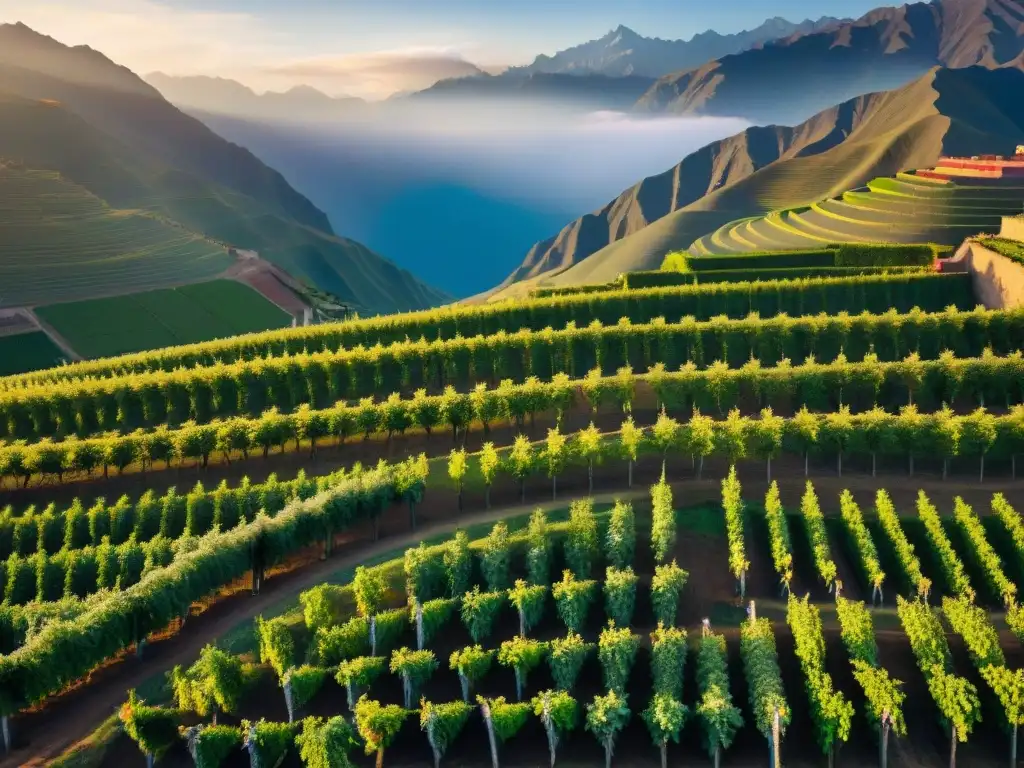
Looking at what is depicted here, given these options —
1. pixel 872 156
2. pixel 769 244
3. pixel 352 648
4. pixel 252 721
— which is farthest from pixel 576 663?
pixel 872 156

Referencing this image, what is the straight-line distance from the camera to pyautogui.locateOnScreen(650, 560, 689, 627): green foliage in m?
34.7

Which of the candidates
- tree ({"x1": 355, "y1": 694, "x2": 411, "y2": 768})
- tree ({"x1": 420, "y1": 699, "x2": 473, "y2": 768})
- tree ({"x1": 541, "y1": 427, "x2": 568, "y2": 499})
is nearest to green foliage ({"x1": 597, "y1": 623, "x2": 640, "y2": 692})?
tree ({"x1": 420, "y1": 699, "x2": 473, "y2": 768})

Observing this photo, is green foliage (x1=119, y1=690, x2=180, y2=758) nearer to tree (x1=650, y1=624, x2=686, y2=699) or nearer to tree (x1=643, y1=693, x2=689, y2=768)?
tree (x1=643, y1=693, x2=689, y2=768)

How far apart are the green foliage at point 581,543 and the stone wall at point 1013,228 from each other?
Result: 6178 cm

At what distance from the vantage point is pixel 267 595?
40250mm

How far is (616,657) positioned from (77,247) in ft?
406

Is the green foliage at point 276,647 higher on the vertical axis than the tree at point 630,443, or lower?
lower

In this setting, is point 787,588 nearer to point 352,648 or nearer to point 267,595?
point 352,648

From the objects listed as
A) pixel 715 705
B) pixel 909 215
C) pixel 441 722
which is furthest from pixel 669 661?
pixel 909 215

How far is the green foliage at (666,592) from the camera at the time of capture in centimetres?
3472

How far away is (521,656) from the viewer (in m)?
31.4

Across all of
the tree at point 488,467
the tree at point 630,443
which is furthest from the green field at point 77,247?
the tree at point 630,443

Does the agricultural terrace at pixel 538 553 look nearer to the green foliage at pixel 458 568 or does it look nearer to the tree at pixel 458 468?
the green foliage at pixel 458 568

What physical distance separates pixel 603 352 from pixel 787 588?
29658 mm
